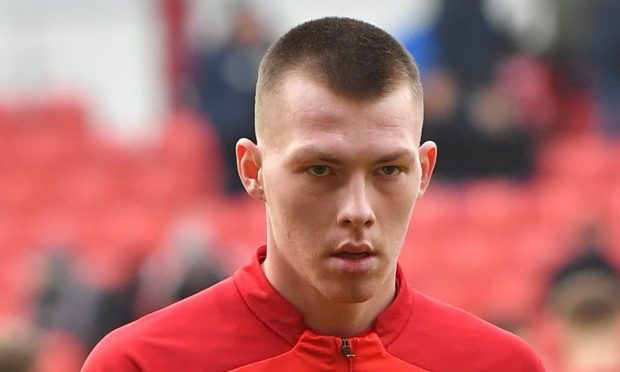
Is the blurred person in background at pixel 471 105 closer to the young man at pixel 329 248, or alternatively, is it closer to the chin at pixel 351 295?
the young man at pixel 329 248

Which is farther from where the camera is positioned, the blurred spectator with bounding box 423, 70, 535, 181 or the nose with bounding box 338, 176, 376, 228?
the blurred spectator with bounding box 423, 70, 535, 181

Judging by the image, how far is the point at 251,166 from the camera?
143 inches

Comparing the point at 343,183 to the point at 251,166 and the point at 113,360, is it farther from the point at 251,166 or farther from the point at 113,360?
the point at 113,360

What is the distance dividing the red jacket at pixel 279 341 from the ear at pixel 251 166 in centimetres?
20

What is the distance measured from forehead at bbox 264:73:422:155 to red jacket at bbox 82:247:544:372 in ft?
1.31

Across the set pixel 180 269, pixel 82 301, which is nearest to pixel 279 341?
pixel 180 269

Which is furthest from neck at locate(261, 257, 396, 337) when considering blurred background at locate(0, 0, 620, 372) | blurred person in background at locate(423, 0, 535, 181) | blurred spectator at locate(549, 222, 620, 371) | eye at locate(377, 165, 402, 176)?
blurred person in background at locate(423, 0, 535, 181)

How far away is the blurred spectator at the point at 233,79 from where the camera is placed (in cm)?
1202

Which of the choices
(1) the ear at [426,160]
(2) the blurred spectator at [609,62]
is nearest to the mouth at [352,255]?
(1) the ear at [426,160]

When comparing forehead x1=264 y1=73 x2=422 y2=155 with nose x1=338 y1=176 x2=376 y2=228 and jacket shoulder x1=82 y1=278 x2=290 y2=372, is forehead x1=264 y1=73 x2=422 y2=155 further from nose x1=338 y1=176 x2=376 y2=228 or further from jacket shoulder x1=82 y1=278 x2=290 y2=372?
jacket shoulder x1=82 y1=278 x2=290 y2=372

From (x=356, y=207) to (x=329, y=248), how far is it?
113 millimetres

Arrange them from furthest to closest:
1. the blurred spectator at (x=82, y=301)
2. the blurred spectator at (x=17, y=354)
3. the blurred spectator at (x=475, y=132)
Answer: the blurred spectator at (x=475, y=132), the blurred spectator at (x=82, y=301), the blurred spectator at (x=17, y=354)

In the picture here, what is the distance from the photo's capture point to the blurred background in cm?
992

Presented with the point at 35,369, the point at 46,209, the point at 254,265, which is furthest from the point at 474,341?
the point at 46,209
